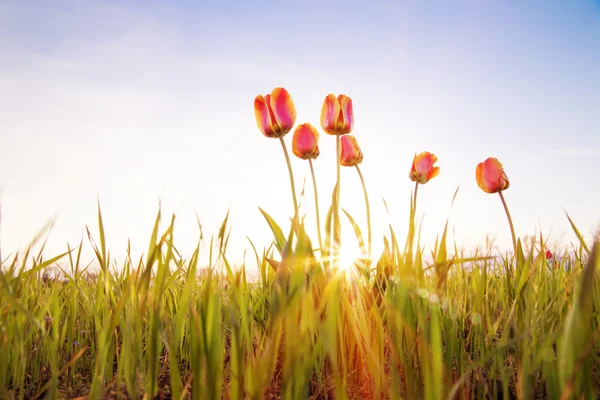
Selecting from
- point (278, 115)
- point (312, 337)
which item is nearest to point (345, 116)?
point (278, 115)

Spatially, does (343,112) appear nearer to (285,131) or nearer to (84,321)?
(285,131)

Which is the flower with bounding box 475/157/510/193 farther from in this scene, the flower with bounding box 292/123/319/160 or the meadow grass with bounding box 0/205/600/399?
the flower with bounding box 292/123/319/160

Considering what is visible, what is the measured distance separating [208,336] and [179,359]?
84cm

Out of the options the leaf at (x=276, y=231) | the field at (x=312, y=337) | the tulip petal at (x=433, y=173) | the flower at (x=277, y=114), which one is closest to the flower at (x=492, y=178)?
the tulip petal at (x=433, y=173)

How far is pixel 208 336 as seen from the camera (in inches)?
41.9

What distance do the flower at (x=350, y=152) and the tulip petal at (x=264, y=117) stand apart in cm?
56

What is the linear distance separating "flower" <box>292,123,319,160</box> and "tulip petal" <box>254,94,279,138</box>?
146 mm

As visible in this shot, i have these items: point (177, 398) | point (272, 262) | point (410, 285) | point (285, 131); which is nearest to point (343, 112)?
point (285, 131)

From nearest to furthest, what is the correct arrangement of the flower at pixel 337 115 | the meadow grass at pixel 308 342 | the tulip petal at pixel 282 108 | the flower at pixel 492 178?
the meadow grass at pixel 308 342 < the tulip petal at pixel 282 108 < the flower at pixel 337 115 < the flower at pixel 492 178

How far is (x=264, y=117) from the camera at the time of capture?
93.1 inches

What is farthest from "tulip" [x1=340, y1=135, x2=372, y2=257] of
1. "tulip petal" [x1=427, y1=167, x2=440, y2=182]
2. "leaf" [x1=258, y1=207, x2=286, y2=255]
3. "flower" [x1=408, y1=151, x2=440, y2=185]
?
"leaf" [x1=258, y1=207, x2=286, y2=255]

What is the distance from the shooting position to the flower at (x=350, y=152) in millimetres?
2771

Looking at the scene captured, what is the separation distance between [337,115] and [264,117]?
363 millimetres

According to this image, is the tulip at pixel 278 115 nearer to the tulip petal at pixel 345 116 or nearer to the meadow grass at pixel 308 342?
the tulip petal at pixel 345 116
